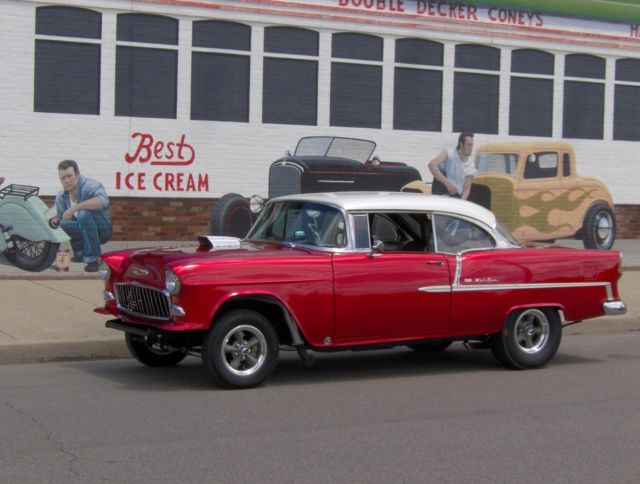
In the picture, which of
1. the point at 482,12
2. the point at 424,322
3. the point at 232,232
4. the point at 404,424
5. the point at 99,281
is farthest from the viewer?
the point at 482,12

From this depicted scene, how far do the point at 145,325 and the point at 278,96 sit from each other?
944cm

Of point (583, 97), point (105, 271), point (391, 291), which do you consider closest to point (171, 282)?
point (105, 271)

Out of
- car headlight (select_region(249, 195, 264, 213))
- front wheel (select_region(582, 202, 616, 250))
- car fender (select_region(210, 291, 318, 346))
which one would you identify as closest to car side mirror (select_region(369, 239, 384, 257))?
car fender (select_region(210, 291, 318, 346))

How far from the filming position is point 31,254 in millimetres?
15625

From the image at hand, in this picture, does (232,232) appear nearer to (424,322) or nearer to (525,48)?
(525,48)

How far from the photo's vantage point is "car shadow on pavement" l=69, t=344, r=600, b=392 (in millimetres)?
8812

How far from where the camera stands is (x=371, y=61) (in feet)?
58.7

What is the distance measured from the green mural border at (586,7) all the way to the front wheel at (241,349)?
A: 40.0ft

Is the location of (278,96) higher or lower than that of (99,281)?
higher

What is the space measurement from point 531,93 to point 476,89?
128 centimetres

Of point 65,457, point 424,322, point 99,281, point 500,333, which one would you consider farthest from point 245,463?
point 99,281

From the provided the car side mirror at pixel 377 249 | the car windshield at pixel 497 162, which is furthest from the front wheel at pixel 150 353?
the car windshield at pixel 497 162

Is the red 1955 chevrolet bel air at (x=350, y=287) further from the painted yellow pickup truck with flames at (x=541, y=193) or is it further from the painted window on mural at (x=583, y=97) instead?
the painted window on mural at (x=583, y=97)

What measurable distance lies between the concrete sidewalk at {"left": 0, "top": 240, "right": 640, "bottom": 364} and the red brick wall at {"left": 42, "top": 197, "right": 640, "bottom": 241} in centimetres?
24
